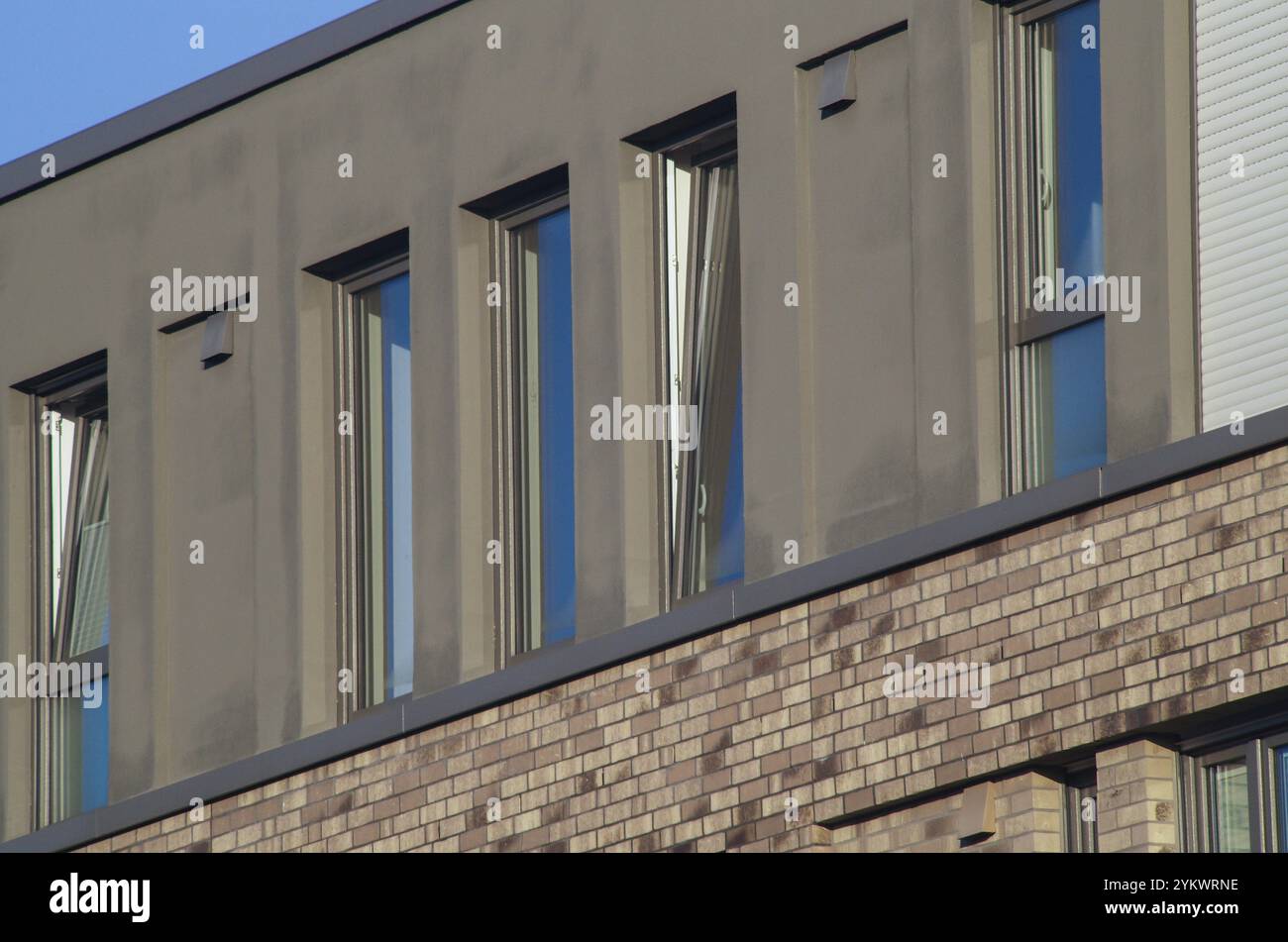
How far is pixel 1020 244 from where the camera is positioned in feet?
50.5

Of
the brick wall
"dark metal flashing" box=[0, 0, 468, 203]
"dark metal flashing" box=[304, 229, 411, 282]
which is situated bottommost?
the brick wall

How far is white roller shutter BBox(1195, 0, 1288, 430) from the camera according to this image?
14094mm

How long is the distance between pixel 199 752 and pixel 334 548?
1502 mm

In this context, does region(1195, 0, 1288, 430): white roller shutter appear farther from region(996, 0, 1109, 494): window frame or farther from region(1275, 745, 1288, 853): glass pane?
region(1275, 745, 1288, 853): glass pane

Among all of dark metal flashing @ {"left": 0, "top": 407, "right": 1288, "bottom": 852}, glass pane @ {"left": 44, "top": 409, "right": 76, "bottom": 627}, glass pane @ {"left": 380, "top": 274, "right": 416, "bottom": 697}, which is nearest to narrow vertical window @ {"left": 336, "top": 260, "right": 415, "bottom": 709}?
glass pane @ {"left": 380, "top": 274, "right": 416, "bottom": 697}

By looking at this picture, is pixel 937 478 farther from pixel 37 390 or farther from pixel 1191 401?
pixel 37 390

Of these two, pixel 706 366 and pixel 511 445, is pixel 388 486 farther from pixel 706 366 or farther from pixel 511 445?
Answer: pixel 706 366

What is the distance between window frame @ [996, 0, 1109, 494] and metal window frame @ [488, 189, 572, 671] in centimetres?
289

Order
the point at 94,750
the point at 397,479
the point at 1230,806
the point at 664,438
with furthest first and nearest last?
the point at 94,750 → the point at 397,479 → the point at 664,438 → the point at 1230,806

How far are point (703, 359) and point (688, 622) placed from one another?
161cm

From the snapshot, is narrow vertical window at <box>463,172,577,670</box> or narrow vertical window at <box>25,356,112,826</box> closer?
narrow vertical window at <box>463,172,577,670</box>

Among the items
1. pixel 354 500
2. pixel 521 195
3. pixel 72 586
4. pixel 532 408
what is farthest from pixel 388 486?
pixel 72 586

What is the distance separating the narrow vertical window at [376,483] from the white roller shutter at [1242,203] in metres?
5.42
